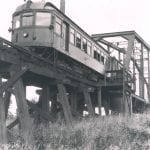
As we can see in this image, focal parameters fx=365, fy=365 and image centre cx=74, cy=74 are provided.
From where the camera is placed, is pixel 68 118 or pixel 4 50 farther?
pixel 68 118

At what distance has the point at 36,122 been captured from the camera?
60.6 feet

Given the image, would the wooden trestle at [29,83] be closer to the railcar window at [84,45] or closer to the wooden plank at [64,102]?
the wooden plank at [64,102]

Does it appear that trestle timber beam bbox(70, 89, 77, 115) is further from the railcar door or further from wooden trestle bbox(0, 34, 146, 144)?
the railcar door

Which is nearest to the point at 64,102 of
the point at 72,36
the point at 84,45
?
the point at 72,36

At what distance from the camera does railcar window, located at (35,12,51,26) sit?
55.7 ft

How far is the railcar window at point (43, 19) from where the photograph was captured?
16984 millimetres

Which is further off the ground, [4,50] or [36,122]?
[4,50]

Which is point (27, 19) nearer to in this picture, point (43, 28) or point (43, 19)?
point (43, 19)

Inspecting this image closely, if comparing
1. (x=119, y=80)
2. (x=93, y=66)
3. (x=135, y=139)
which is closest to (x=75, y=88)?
(x=93, y=66)

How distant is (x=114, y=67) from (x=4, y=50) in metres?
18.4

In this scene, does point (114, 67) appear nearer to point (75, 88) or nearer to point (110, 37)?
point (110, 37)

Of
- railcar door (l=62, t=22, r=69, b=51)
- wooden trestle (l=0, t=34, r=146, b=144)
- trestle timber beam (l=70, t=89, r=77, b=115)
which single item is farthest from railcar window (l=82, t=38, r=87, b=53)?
railcar door (l=62, t=22, r=69, b=51)

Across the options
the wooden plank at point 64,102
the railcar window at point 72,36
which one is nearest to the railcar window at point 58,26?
the railcar window at point 72,36

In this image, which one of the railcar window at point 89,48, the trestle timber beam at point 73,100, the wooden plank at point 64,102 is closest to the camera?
the wooden plank at point 64,102
